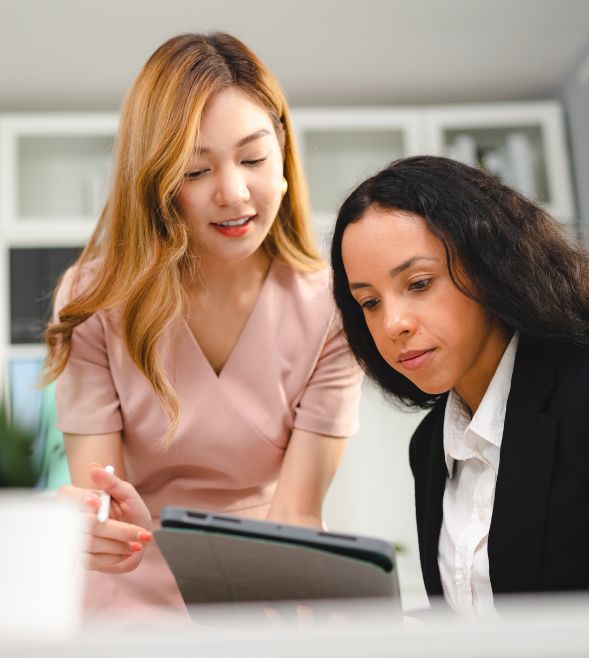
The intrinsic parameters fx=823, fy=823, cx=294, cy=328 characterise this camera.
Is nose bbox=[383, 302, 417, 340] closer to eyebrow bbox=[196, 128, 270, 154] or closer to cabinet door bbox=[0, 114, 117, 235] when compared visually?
eyebrow bbox=[196, 128, 270, 154]

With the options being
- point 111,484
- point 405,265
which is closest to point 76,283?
point 111,484

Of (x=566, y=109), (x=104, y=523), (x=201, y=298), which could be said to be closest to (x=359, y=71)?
(x=566, y=109)

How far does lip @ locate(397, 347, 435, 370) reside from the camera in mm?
1134

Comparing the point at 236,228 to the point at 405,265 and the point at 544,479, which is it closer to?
the point at 405,265

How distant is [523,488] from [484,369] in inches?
8.4

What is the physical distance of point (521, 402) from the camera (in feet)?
3.54

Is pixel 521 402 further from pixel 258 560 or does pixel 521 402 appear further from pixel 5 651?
pixel 5 651

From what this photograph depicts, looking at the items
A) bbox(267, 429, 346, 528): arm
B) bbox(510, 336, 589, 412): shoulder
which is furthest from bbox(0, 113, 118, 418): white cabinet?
bbox(510, 336, 589, 412): shoulder

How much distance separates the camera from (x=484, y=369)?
1.20 meters

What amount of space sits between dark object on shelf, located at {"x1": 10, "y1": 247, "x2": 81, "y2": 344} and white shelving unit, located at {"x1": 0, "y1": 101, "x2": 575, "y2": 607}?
0.02m

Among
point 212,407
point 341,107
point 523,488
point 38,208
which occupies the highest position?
point 341,107

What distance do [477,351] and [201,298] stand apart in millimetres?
586

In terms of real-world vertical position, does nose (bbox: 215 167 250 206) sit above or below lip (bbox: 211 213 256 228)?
above

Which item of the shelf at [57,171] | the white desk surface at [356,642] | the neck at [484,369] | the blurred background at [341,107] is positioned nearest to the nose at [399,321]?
the neck at [484,369]
